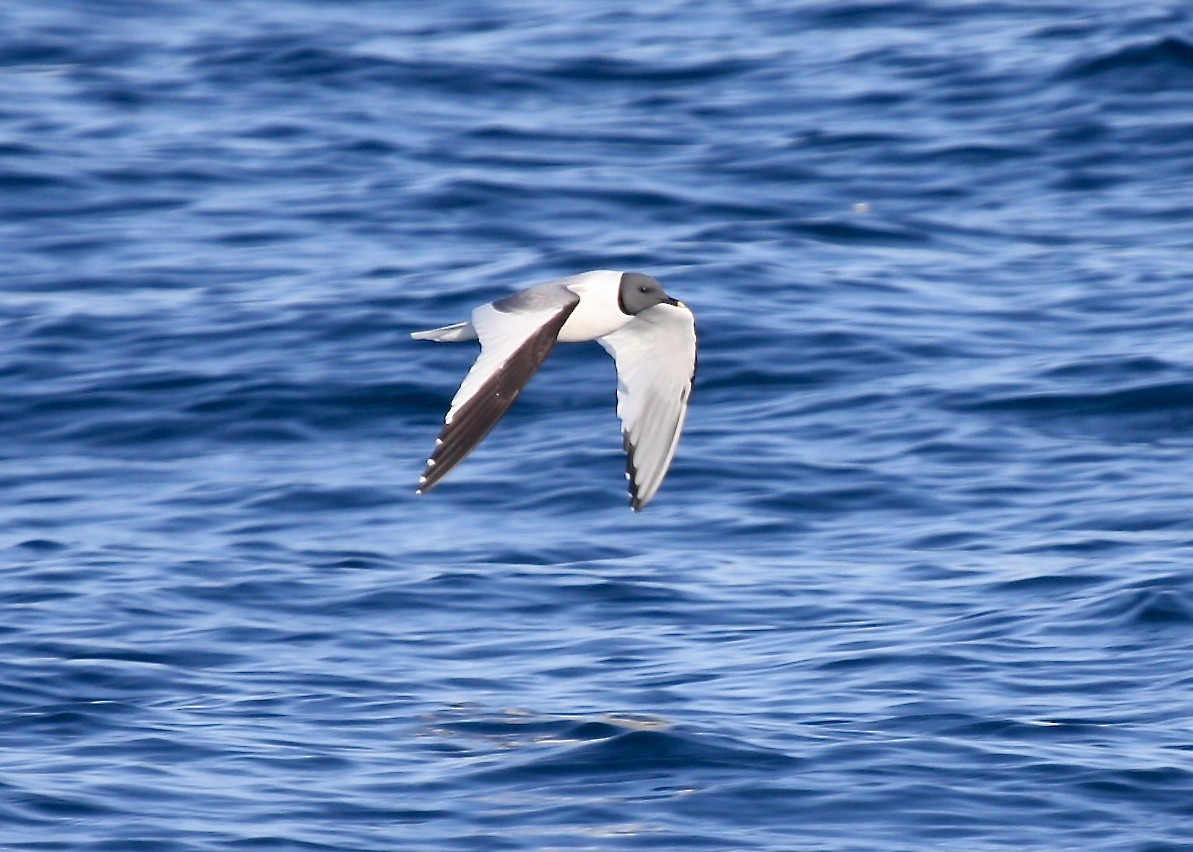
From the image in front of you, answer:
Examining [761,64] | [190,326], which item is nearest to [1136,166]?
[761,64]

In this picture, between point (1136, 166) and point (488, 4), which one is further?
point (488, 4)

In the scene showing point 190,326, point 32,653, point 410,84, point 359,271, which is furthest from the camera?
point 410,84

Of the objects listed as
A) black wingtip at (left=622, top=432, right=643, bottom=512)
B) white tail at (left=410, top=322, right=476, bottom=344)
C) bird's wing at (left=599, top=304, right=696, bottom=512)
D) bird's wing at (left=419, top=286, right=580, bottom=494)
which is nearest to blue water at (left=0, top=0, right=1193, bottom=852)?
black wingtip at (left=622, top=432, right=643, bottom=512)

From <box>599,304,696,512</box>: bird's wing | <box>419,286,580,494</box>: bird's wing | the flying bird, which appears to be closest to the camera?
<box>419,286,580,494</box>: bird's wing

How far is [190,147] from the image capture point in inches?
655

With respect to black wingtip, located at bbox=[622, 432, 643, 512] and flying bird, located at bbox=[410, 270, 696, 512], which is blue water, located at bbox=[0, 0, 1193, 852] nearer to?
black wingtip, located at bbox=[622, 432, 643, 512]

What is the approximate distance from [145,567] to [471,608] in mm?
1631

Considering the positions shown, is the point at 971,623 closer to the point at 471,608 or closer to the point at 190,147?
the point at 471,608

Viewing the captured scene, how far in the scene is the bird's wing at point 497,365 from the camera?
24.9ft

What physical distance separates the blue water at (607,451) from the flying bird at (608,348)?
2.45 ft

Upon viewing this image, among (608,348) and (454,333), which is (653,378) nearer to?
(608,348)

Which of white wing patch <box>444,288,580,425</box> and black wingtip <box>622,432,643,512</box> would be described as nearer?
white wing patch <box>444,288,580,425</box>

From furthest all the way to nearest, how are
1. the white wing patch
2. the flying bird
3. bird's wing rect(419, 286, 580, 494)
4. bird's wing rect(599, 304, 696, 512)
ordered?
1. bird's wing rect(599, 304, 696, 512)
2. the white wing patch
3. the flying bird
4. bird's wing rect(419, 286, 580, 494)

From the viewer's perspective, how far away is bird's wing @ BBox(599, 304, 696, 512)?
964 centimetres
